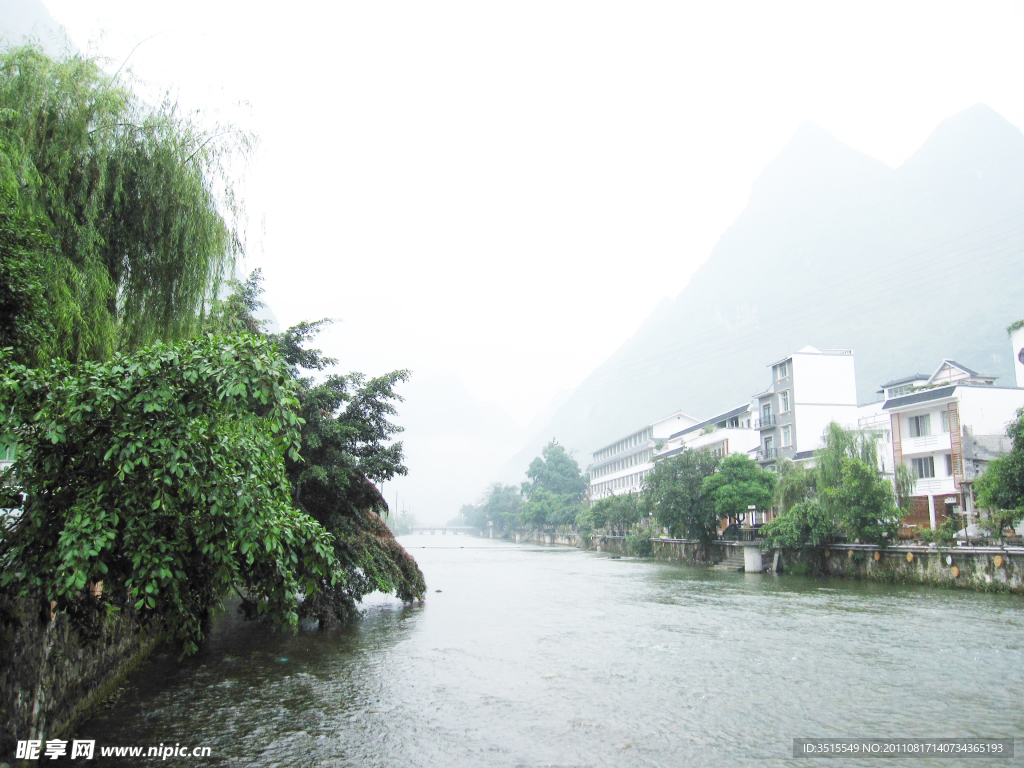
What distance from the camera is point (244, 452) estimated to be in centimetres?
642

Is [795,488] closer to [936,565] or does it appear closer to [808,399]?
[936,565]

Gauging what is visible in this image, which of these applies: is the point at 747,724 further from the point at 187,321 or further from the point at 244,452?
the point at 187,321

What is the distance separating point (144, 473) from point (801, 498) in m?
Result: 36.6

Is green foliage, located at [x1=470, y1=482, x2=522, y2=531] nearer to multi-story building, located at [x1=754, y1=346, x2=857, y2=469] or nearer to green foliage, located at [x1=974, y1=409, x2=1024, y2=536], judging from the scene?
multi-story building, located at [x1=754, y1=346, x2=857, y2=469]

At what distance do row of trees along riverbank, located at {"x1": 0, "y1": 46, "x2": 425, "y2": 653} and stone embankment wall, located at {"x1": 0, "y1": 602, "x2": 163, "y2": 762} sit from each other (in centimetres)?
23

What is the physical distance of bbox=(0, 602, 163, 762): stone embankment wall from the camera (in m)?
7.08

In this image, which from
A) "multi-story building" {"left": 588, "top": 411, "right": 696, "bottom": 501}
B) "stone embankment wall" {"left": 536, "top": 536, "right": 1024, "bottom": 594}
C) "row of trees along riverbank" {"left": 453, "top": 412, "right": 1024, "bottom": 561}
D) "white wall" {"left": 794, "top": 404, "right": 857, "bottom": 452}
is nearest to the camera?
"stone embankment wall" {"left": 536, "top": 536, "right": 1024, "bottom": 594}

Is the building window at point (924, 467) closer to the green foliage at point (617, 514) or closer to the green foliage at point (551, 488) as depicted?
the green foliage at point (617, 514)

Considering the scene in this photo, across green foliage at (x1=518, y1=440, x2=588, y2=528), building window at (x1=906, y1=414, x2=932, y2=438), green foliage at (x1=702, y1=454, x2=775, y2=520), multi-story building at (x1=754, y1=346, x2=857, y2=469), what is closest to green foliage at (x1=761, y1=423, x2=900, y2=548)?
building window at (x1=906, y1=414, x2=932, y2=438)

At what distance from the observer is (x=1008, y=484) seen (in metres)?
26.0

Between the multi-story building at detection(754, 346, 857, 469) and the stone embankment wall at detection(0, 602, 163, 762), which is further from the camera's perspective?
the multi-story building at detection(754, 346, 857, 469)

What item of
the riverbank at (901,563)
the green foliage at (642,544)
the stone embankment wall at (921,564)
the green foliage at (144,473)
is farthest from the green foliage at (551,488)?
the green foliage at (144,473)

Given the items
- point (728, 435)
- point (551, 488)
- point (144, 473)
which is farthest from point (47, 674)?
point (551, 488)

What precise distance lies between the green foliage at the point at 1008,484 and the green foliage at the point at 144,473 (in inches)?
1077
